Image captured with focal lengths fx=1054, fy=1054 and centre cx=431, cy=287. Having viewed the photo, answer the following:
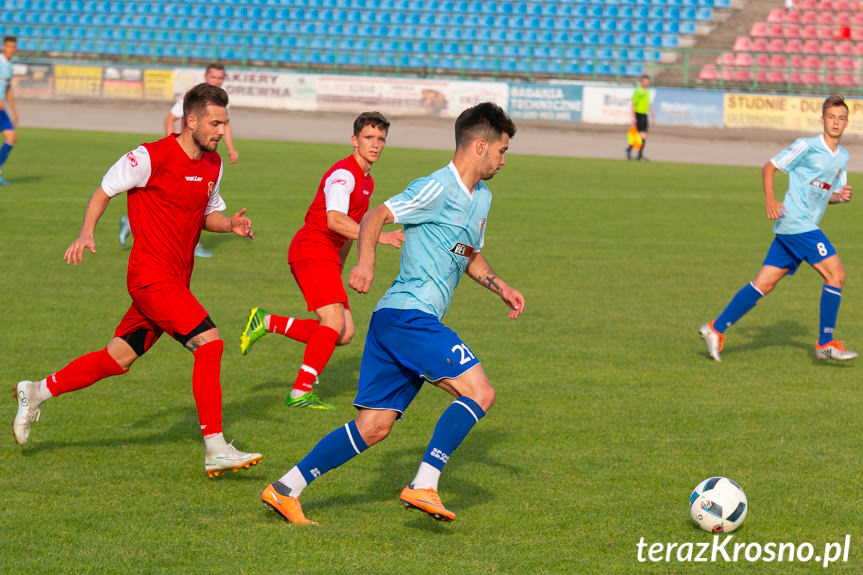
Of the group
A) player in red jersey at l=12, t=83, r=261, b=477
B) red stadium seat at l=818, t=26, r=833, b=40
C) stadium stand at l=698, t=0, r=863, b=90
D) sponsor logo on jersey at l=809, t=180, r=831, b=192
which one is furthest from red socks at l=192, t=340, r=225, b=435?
red stadium seat at l=818, t=26, r=833, b=40

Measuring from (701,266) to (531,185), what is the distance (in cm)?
871

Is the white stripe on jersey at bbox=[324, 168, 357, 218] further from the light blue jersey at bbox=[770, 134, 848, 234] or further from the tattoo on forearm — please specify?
the light blue jersey at bbox=[770, 134, 848, 234]

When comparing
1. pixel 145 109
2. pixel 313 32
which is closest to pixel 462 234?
pixel 145 109

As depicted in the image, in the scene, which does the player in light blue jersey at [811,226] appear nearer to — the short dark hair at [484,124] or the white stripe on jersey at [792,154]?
the white stripe on jersey at [792,154]

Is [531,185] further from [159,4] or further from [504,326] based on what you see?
[159,4]

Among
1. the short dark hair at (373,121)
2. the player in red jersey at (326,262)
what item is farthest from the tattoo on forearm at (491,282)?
the short dark hair at (373,121)

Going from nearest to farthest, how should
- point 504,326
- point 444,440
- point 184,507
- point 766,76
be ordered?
point 444,440
point 184,507
point 504,326
point 766,76

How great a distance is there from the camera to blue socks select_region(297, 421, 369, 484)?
5.05 metres

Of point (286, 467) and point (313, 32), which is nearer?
point (286, 467)

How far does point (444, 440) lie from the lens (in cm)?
493

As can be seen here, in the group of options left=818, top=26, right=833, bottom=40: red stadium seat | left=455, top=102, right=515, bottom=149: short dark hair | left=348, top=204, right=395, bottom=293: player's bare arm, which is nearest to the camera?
left=348, top=204, right=395, bottom=293: player's bare arm

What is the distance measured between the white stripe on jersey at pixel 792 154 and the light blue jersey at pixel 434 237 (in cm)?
487

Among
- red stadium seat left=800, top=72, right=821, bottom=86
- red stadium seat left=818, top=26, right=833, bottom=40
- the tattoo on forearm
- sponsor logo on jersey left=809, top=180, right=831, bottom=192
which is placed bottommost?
the tattoo on forearm

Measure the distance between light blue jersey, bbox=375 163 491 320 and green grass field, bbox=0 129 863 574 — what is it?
113cm
